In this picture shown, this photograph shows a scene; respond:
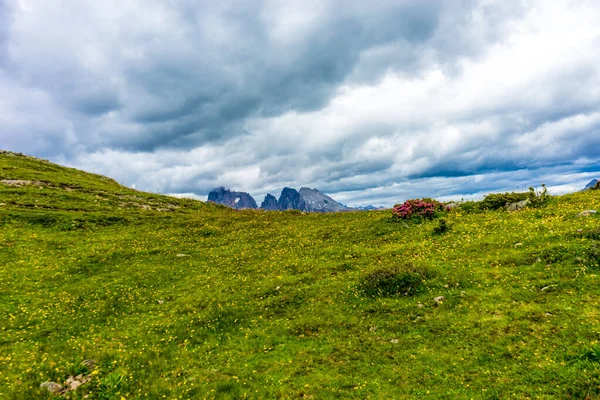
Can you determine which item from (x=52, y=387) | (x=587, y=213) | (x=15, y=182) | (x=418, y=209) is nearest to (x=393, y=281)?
(x=587, y=213)

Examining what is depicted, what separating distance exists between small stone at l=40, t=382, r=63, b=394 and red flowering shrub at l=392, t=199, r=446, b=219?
95.1 feet

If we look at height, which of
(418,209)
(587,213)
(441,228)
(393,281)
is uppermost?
(418,209)

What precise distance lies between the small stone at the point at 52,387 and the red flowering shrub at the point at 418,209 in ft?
95.1

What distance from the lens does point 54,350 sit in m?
15.0

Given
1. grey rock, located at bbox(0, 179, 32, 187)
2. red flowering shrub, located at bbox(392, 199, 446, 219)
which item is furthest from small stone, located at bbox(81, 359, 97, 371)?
grey rock, located at bbox(0, 179, 32, 187)

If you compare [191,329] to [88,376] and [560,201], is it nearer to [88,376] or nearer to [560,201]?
[88,376]

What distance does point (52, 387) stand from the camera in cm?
1203

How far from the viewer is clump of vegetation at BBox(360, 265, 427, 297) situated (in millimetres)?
18297

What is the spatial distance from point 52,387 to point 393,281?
16.7 meters

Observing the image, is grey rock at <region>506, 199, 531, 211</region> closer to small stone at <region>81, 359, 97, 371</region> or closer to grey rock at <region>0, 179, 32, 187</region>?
small stone at <region>81, 359, 97, 371</region>

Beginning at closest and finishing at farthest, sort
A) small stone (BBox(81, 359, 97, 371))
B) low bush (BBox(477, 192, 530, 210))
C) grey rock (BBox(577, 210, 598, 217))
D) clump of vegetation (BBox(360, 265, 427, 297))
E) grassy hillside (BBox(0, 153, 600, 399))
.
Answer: grassy hillside (BBox(0, 153, 600, 399)), small stone (BBox(81, 359, 97, 371)), clump of vegetation (BBox(360, 265, 427, 297)), grey rock (BBox(577, 210, 598, 217)), low bush (BBox(477, 192, 530, 210))

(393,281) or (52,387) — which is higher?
(393,281)

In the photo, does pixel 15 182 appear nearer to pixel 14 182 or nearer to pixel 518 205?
pixel 14 182

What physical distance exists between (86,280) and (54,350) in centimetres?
998
